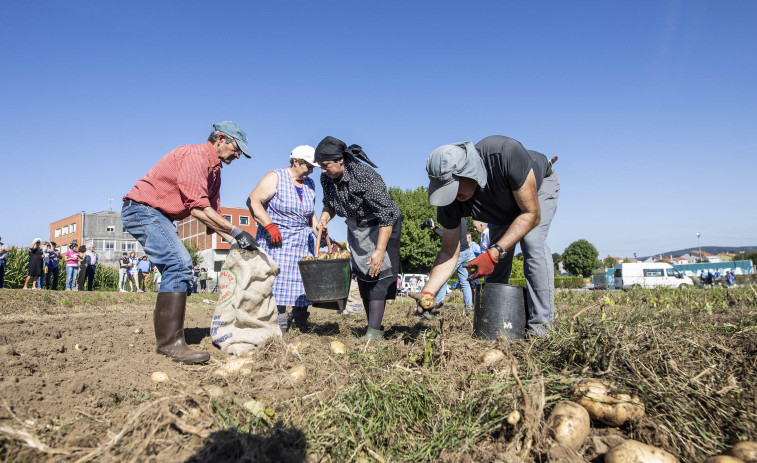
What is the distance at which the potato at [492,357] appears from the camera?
7.67 ft

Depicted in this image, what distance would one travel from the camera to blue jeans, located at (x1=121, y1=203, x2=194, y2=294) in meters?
3.15

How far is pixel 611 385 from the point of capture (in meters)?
1.92

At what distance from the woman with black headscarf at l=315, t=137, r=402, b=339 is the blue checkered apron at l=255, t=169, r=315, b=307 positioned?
0.42 m

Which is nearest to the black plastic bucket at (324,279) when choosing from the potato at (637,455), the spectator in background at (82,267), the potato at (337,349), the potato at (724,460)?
the potato at (337,349)

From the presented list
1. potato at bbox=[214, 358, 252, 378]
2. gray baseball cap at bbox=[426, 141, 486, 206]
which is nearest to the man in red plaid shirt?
potato at bbox=[214, 358, 252, 378]

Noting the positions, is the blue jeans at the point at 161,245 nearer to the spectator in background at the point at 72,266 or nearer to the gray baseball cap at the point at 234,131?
the gray baseball cap at the point at 234,131

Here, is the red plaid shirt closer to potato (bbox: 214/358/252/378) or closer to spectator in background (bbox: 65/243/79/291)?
potato (bbox: 214/358/252/378)

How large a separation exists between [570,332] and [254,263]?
2304 mm

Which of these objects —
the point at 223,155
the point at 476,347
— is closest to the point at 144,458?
the point at 476,347

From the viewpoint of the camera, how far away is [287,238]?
4.23 meters

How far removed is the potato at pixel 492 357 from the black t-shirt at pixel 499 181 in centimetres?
111

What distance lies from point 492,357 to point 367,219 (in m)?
1.82

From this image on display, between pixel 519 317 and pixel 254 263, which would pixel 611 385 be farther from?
pixel 254 263

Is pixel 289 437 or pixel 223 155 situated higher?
pixel 223 155
